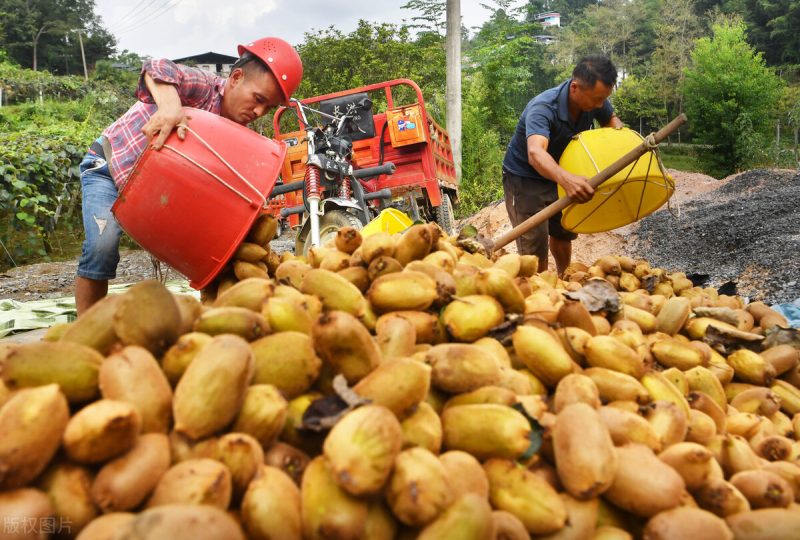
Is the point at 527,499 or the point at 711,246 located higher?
the point at 527,499

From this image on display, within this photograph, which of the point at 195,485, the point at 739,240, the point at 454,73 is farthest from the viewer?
the point at 454,73

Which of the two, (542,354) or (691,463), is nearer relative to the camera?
(691,463)

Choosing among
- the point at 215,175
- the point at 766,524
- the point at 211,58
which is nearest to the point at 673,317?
the point at 766,524

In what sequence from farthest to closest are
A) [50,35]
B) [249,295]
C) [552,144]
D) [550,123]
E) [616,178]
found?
[50,35], [552,144], [550,123], [616,178], [249,295]

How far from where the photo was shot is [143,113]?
124 inches

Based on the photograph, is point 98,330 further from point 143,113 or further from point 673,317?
point 673,317

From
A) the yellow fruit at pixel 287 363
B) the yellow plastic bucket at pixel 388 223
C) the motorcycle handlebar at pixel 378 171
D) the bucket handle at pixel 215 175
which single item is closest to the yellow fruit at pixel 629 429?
the yellow fruit at pixel 287 363

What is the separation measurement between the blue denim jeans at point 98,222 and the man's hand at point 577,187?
2933mm

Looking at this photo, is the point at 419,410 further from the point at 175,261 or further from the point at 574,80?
the point at 574,80

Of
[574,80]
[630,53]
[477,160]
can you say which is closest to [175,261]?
[574,80]

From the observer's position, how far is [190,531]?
1.12m

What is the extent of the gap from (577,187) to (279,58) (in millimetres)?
2160

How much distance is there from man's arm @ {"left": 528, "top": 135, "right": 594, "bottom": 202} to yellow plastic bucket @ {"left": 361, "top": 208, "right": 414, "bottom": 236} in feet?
3.73

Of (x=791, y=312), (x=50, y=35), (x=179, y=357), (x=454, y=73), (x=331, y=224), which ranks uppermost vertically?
(x=50, y=35)
